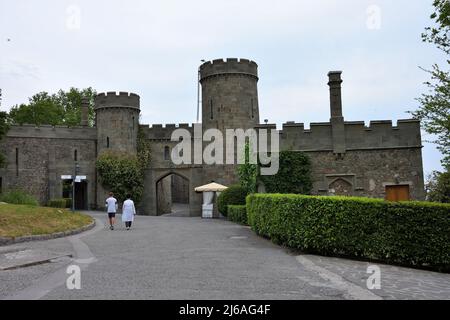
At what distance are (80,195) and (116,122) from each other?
734 centimetres

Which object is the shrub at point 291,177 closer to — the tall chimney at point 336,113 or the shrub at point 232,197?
the tall chimney at point 336,113

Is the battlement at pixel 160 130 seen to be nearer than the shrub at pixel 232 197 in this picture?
No

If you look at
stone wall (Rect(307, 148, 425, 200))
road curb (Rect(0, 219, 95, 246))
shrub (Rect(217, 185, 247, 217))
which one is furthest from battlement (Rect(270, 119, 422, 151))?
road curb (Rect(0, 219, 95, 246))

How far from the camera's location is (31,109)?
160 ft

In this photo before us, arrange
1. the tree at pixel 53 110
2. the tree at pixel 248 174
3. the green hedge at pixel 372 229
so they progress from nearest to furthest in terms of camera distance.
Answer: the green hedge at pixel 372 229, the tree at pixel 248 174, the tree at pixel 53 110

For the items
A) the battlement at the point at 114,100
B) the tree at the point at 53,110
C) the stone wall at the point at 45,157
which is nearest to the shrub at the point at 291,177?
the battlement at the point at 114,100

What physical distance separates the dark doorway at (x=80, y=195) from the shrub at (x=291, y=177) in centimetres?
1951

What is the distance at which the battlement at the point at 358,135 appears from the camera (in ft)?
78.7

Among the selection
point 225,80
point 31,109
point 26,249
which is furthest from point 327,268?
point 31,109

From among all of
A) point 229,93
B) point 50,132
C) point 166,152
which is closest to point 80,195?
point 50,132

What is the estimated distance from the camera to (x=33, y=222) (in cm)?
1579

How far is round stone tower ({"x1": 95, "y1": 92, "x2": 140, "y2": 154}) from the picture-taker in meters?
35.7

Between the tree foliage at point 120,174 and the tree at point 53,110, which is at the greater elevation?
the tree at point 53,110

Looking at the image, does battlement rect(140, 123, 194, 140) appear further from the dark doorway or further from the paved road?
the paved road
